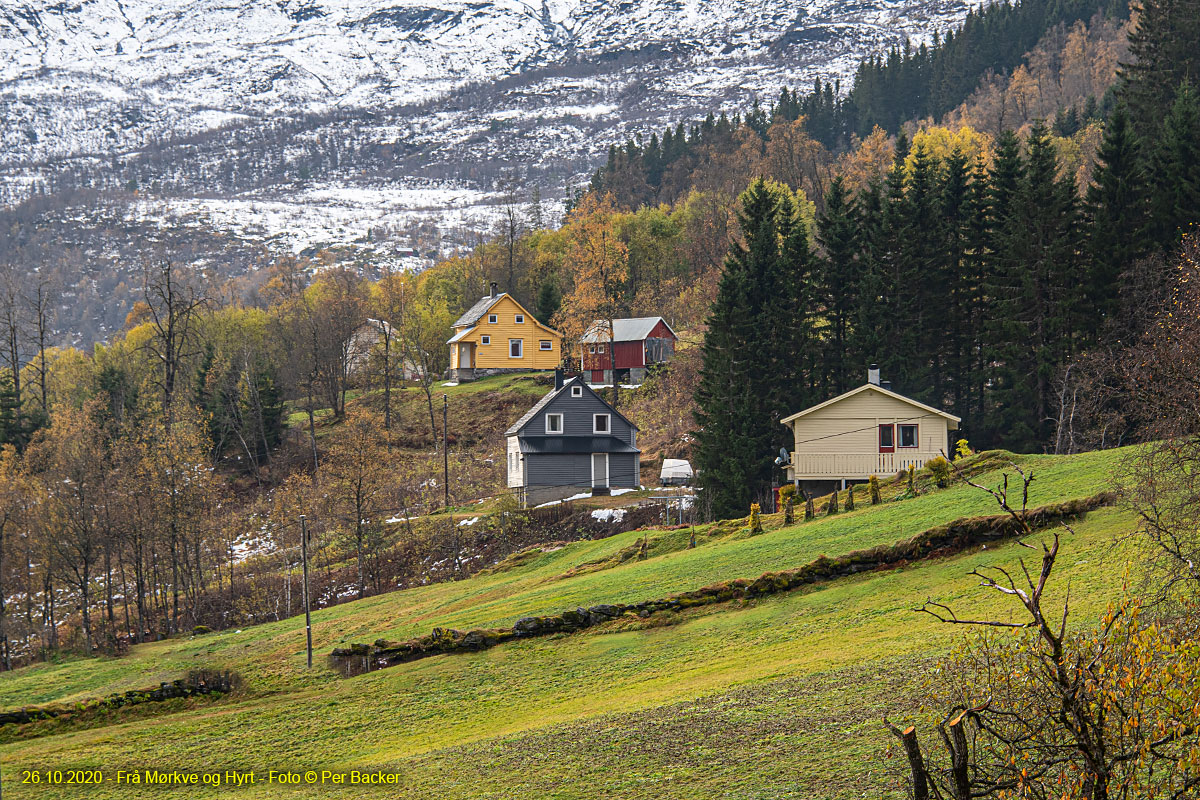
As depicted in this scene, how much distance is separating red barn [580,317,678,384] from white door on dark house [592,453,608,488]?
2422cm

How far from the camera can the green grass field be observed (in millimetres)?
15172

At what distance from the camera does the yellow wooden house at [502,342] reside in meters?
97.6

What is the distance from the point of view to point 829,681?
17.5 metres

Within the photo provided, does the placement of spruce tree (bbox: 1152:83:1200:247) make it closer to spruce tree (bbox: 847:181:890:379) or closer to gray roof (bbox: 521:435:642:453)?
spruce tree (bbox: 847:181:890:379)

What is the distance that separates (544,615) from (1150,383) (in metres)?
15.8

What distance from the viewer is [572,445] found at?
207 feet

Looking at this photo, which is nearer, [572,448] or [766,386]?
[766,386]

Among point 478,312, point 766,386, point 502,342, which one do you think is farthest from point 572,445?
point 478,312

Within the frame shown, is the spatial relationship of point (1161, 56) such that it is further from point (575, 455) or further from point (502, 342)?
point (502, 342)

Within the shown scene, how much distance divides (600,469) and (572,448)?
228cm

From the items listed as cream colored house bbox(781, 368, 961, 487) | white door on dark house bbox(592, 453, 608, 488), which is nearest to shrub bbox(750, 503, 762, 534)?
cream colored house bbox(781, 368, 961, 487)

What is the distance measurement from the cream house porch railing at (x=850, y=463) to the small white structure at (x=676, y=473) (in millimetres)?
12858

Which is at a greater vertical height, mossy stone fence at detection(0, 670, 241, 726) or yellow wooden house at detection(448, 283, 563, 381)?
yellow wooden house at detection(448, 283, 563, 381)

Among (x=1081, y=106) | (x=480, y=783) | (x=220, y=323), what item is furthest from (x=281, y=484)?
(x=1081, y=106)
